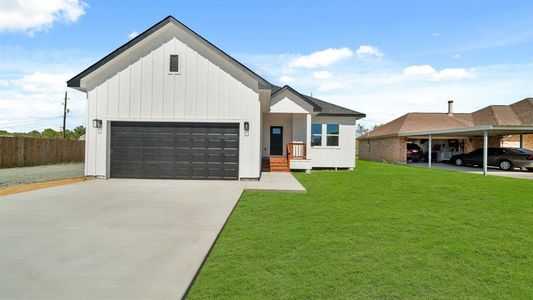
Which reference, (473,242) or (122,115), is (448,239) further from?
(122,115)

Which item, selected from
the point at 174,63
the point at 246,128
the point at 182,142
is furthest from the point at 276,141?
the point at 174,63

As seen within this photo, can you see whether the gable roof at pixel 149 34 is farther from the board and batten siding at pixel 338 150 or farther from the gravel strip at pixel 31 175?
the board and batten siding at pixel 338 150

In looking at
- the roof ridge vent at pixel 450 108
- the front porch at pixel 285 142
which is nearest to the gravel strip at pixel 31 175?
the front porch at pixel 285 142

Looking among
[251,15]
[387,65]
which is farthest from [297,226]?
[387,65]

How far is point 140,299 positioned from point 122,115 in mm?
10107

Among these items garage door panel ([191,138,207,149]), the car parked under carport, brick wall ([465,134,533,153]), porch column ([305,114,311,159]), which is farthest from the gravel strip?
brick wall ([465,134,533,153])

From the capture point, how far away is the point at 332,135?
1698 cm

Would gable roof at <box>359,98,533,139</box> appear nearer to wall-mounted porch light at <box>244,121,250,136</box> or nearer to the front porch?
the front porch

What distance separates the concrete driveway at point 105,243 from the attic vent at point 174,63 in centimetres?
551

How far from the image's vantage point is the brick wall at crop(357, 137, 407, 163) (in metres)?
23.3

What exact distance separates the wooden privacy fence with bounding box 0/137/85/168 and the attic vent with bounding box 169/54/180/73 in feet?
41.7

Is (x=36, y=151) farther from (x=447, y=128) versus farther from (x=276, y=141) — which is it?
(x=447, y=128)

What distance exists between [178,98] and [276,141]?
707 cm

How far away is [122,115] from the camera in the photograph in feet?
36.7
